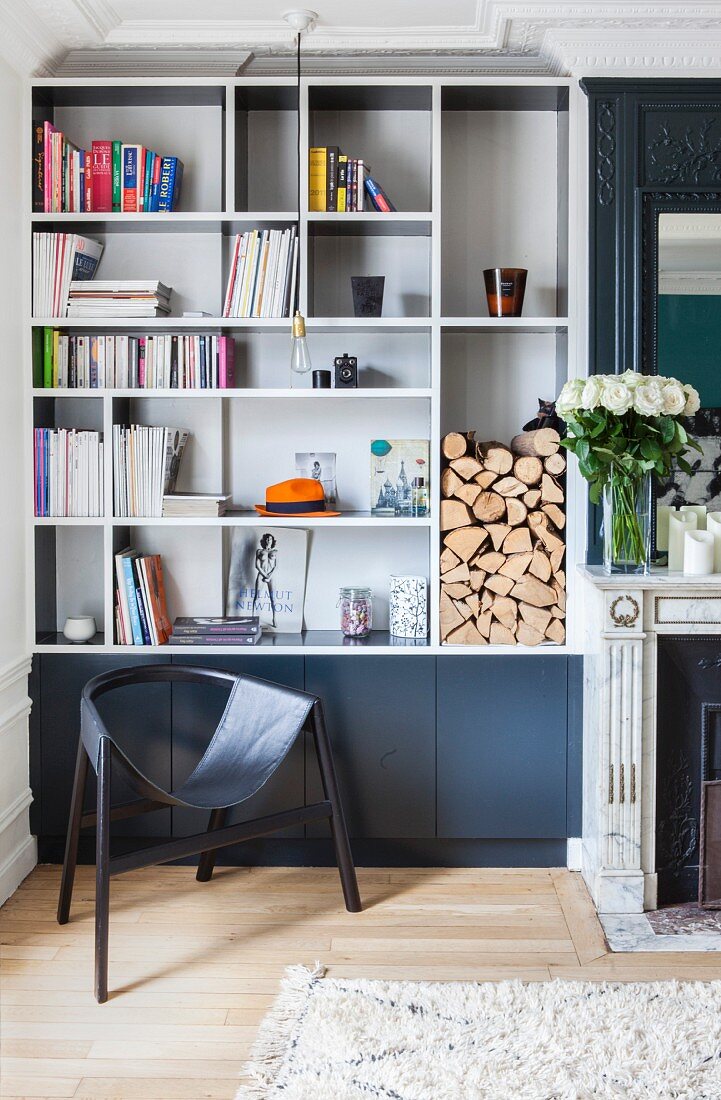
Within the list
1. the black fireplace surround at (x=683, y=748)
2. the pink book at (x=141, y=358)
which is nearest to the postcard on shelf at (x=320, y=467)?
the pink book at (x=141, y=358)

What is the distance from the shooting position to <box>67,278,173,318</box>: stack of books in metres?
3.19

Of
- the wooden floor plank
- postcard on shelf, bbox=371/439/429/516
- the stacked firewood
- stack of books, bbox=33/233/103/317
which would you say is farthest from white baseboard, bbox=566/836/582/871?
stack of books, bbox=33/233/103/317

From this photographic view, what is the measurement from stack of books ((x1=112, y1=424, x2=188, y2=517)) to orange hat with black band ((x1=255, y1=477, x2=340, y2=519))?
327 mm

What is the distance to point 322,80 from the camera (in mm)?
3117

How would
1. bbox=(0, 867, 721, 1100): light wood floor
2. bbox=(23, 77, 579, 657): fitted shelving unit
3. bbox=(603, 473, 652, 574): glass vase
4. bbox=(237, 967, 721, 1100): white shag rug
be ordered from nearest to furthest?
1. bbox=(237, 967, 721, 1100): white shag rug
2. bbox=(0, 867, 721, 1100): light wood floor
3. bbox=(603, 473, 652, 574): glass vase
4. bbox=(23, 77, 579, 657): fitted shelving unit

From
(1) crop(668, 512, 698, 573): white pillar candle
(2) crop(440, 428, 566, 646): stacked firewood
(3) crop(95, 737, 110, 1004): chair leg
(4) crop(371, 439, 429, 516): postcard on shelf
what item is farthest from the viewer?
(4) crop(371, 439, 429, 516): postcard on shelf

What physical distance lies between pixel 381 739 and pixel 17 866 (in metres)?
1.18

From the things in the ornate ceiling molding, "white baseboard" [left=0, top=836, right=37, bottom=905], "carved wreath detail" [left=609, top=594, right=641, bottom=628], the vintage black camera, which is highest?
the ornate ceiling molding

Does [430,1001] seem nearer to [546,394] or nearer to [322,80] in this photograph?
[546,394]

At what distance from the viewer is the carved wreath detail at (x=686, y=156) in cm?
307

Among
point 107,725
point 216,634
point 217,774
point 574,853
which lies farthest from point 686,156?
point 107,725

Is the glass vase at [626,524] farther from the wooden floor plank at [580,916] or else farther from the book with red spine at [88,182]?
the book with red spine at [88,182]

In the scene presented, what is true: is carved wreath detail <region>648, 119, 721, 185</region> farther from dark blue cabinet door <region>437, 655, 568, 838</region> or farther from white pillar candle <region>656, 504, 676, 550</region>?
dark blue cabinet door <region>437, 655, 568, 838</region>

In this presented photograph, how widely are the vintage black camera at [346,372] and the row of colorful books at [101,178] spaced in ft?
2.38
